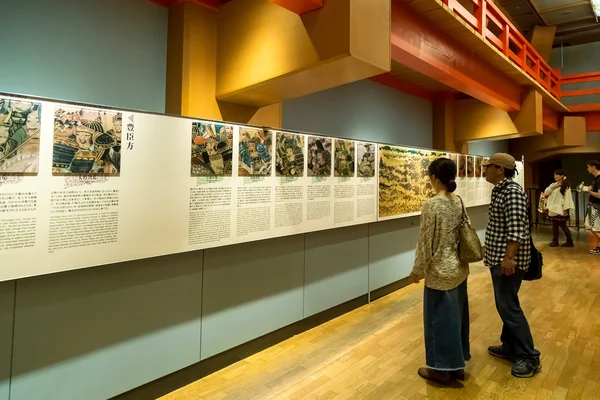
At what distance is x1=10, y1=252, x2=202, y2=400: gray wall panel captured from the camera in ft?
5.74

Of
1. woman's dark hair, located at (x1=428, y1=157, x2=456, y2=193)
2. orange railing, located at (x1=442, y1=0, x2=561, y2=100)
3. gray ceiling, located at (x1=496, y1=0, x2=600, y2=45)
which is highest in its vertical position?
gray ceiling, located at (x1=496, y1=0, x2=600, y2=45)

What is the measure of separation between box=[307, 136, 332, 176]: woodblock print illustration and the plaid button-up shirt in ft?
4.45

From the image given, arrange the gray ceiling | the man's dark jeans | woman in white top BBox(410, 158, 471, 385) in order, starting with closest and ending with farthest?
woman in white top BBox(410, 158, 471, 385)
the man's dark jeans
the gray ceiling

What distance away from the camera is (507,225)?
7.78ft

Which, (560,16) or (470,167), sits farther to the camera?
(560,16)

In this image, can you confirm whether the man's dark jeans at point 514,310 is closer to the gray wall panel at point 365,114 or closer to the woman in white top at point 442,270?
the woman in white top at point 442,270

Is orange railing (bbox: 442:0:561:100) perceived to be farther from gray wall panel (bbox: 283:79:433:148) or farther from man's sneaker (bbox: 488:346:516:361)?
man's sneaker (bbox: 488:346:516:361)

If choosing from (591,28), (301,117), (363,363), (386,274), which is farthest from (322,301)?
(591,28)

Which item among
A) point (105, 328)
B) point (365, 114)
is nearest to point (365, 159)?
point (365, 114)

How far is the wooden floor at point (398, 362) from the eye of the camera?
2.28 meters

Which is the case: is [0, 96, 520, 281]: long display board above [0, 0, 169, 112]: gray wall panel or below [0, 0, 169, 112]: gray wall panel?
below

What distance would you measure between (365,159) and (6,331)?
10.0ft

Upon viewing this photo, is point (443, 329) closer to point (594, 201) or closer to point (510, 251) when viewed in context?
point (510, 251)

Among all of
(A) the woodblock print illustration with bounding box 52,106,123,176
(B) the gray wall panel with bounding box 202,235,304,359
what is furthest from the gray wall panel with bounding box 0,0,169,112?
(B) the gray wall panel with bounding box 202,235,304,359
